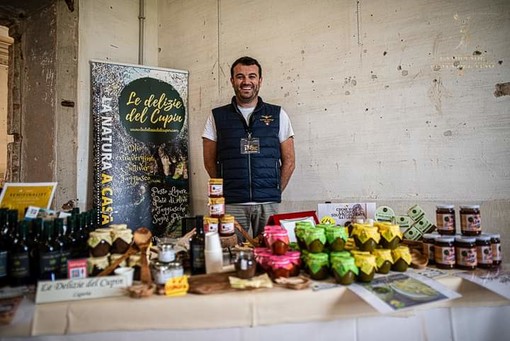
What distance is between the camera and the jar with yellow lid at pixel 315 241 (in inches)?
50.1

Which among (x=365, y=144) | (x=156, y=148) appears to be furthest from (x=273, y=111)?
(x=156, y=148)

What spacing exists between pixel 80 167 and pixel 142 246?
200cm

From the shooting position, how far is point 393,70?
2672mm

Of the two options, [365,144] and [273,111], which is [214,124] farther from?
[365,144]

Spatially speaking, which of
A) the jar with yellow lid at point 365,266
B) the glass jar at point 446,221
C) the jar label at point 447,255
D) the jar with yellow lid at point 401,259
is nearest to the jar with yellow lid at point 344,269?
the jar with yellow lid at point 365,266

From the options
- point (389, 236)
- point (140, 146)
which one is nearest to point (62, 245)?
point (389, 236)

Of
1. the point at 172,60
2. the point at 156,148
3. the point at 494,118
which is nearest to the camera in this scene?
the point at 494,118

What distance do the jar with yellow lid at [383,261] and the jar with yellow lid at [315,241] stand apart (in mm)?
222

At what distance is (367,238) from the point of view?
1300mm

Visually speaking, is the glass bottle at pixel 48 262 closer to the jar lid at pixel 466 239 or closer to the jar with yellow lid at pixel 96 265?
the jar with yellow lid at pixel 96 265

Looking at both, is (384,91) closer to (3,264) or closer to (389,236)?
(389,236)

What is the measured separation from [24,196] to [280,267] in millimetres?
1300

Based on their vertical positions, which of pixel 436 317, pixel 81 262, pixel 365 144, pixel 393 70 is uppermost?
pixel 393 70

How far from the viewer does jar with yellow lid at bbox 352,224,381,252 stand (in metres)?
1.30
